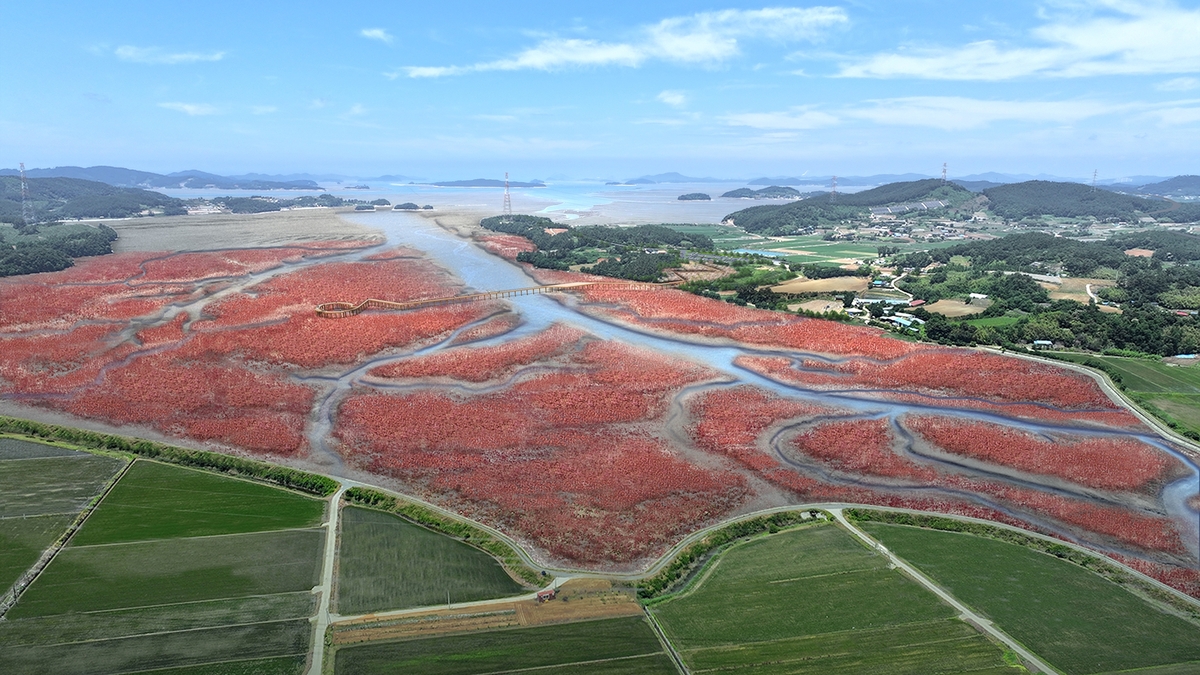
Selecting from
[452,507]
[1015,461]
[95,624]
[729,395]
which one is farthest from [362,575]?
[1015,461]

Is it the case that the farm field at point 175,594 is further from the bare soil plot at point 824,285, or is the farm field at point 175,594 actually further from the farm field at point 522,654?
the bare soil plot at point 824,285

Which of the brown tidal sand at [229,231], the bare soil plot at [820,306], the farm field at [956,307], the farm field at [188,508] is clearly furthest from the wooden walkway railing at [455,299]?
the brown tidal sand at [229,231]

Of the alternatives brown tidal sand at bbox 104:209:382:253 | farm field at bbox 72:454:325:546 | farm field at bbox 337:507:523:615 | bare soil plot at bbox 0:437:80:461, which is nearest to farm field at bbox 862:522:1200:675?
farm field at bbox 337:507:523:615

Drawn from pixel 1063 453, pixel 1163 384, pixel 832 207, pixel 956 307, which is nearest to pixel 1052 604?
pixel 1063 453

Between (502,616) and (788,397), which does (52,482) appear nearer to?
(502,616)

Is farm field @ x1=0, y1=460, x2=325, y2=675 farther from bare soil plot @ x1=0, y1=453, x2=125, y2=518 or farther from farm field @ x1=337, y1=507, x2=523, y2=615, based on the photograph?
bare soil plot @ x1=0, y1=453, x2=125, y2=518

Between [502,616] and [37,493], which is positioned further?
[37,493]
